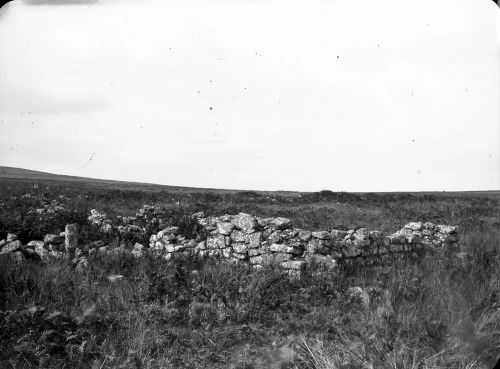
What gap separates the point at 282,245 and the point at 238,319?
3825 millimetres

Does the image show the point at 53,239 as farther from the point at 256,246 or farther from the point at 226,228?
the point at 256,246

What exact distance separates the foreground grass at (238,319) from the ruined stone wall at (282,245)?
58.5 inches

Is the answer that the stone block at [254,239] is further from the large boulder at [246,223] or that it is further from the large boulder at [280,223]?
the large boulder at [280,223]

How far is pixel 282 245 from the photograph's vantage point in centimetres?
955

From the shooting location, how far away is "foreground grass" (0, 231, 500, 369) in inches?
174

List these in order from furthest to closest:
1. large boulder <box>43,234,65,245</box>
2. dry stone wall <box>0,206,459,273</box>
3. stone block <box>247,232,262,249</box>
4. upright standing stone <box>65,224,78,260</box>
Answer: stone block <box>247,232,262,249</box>
large boulder <box>43,234,65,245</box>
upright standing stone <box>65,224,78,260</box>
dry stone wall <box>0,206,459,273</box>

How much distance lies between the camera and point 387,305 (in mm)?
5793

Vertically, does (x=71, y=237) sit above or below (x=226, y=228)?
below

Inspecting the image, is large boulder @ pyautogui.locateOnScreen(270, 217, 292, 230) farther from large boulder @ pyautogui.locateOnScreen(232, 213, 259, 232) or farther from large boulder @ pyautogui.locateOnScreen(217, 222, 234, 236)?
large boulder @ pyautogui.locateOnScreen(217, 222, 234, 236)

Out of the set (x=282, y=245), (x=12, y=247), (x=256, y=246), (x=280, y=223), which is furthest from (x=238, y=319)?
(x=12, y=247)

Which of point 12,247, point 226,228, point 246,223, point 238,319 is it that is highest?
point 246,223

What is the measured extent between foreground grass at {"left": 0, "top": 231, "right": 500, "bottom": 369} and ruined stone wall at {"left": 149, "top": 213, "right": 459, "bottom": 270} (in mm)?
1487

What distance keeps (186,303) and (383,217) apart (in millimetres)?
17603

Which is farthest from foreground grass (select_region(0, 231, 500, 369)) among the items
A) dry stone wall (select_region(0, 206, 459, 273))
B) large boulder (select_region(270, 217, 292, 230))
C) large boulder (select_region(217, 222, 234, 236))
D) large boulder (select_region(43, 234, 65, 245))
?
large boulder (select_region(217, 222, 234, 236))
